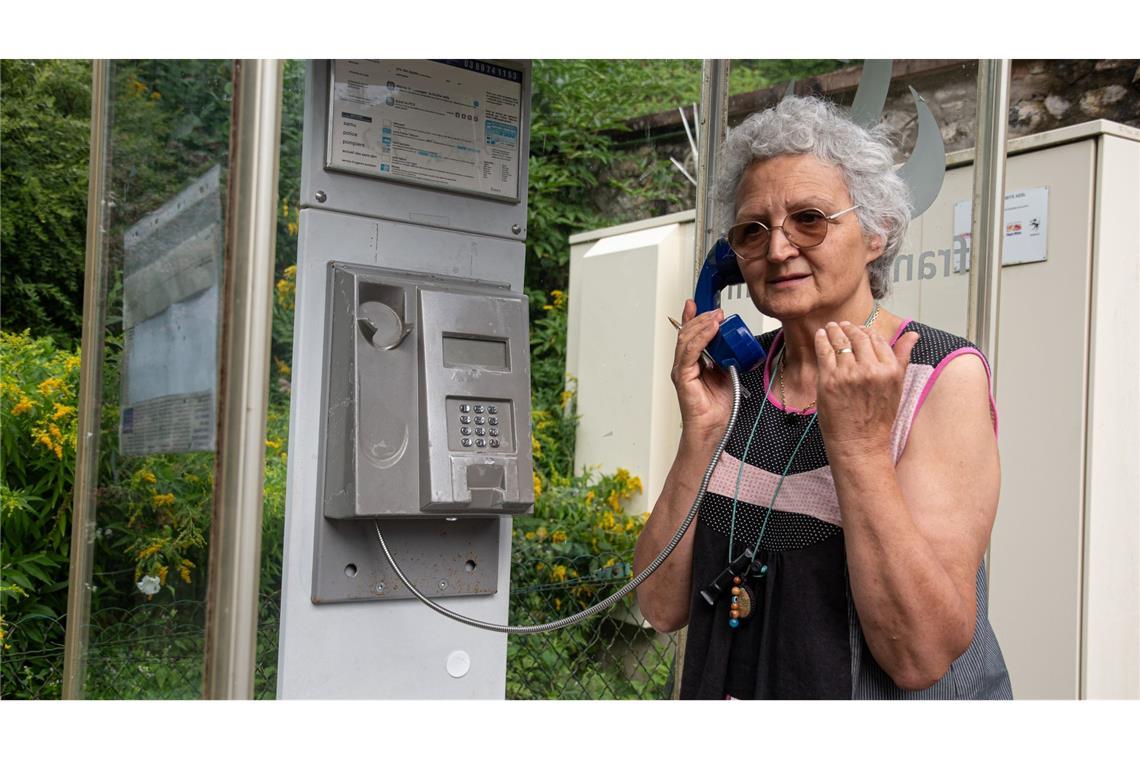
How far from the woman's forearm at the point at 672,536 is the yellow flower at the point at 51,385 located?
2544 mm

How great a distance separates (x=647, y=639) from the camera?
15.8 feet

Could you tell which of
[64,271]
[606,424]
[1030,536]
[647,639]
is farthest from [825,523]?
[64,271]

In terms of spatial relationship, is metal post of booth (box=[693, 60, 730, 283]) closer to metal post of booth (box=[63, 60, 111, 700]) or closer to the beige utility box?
the beige utility box

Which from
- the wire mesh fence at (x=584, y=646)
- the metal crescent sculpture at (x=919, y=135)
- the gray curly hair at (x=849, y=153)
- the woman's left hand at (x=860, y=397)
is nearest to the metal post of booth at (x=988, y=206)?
the metal crescent sculpture at (x=919, y=135)

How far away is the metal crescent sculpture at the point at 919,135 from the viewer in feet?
8.13

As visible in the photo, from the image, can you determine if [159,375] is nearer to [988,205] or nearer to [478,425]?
[478,425]

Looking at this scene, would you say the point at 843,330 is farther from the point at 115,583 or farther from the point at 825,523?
the point at 115,583

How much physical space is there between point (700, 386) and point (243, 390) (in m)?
0.81

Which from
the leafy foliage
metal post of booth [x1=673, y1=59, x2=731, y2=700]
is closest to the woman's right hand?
metal post of booth [x1=673, y1=59, x2=731, y2=700]

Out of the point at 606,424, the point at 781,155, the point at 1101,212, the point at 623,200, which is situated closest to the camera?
the point at 781,155

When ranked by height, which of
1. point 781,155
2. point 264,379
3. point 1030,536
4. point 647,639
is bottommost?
point 647,639

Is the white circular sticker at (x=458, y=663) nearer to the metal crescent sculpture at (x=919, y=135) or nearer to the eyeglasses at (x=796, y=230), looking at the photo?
the eyeglasses at (x=796, y=230)

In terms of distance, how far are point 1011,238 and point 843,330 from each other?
2042mm

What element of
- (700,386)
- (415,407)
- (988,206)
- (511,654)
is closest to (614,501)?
(511,654)
